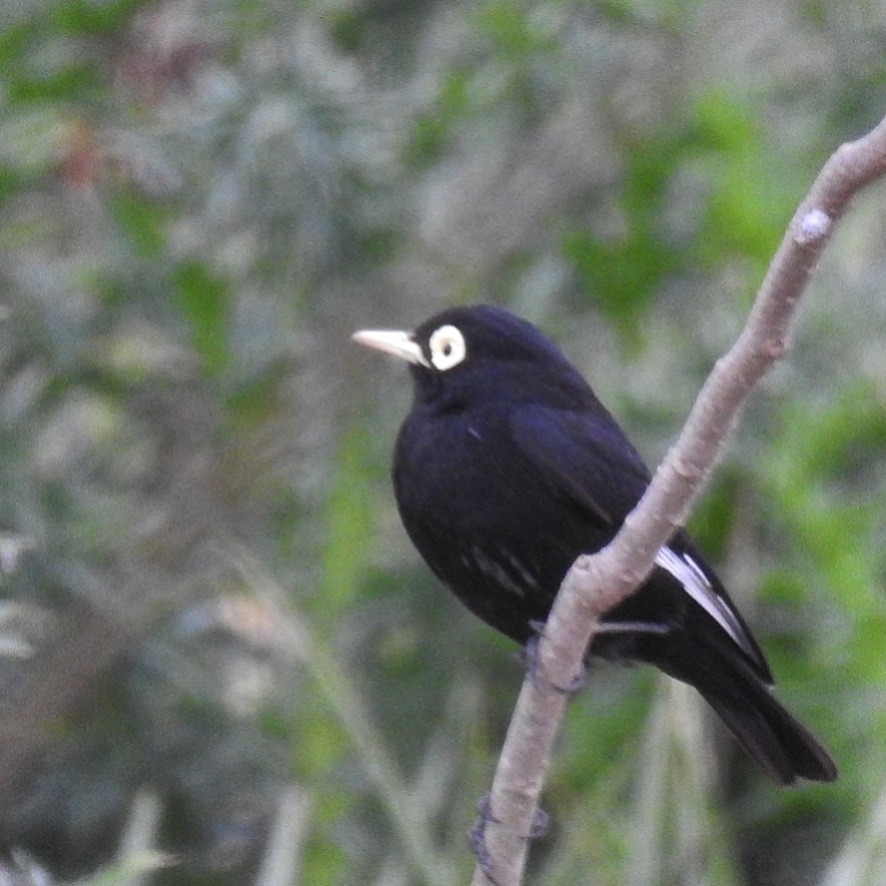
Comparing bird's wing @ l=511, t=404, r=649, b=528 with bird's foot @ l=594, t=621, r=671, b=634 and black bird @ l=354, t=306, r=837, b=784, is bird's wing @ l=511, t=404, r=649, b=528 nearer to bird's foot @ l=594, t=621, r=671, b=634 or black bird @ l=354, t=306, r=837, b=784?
black bird @ l=354, t=306, r=837, b=784

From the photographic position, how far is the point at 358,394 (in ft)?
14.4

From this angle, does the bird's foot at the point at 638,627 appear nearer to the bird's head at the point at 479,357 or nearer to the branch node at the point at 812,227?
the bird's head at the point at 479,357

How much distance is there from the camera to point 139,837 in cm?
318

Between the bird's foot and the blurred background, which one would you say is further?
the blurred background

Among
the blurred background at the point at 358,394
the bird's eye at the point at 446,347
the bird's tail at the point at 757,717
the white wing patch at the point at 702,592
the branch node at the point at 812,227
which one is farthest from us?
the blurred background at the point at 358,394

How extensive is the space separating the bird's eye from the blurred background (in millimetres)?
791

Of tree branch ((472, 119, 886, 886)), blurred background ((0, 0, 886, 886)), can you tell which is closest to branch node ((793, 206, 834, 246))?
tree branch ((472, 119, 886, 886))

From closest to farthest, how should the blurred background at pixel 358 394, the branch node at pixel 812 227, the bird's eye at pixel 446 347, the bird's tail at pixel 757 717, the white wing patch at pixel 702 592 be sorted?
the branch node at pixel 812 227 → the white wing patch at pixel 702 592 → the bird's tail at pixel 757 717 → the bird's eye at pixel 446 347 → the blurred background at pixel 358 394

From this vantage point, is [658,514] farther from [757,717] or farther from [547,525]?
[757,717]

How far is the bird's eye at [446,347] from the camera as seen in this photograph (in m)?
2.93

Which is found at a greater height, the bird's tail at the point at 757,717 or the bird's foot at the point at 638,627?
the bird's foot at the point at 638,627

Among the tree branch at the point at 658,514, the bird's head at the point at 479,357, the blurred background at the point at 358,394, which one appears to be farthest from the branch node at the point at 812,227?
the blurred background at the point at 358,394

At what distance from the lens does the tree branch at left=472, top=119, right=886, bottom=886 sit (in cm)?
185

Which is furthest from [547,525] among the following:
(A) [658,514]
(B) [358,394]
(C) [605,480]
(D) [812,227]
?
(B) [358,394]
